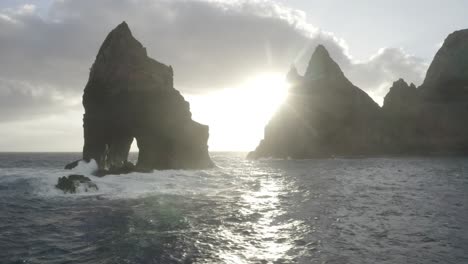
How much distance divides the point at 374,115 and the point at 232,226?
4262 inches

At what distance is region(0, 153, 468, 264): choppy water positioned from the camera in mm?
13836

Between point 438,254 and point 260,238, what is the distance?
704 centimetres

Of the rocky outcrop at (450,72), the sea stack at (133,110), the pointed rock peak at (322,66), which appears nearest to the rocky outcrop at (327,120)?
the pointed rock peak at (322,66)

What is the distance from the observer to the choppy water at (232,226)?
545 inches

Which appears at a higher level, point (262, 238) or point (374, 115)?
point (374, 115)

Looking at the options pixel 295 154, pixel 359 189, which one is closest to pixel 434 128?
pixel 295 154

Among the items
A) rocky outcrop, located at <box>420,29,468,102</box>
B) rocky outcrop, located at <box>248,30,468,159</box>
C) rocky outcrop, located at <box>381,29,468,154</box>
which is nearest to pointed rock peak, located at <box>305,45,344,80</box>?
rocky outcrop, located at <box>248,30,468,159</box>

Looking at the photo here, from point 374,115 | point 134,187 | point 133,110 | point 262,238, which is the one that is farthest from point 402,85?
point 262,238

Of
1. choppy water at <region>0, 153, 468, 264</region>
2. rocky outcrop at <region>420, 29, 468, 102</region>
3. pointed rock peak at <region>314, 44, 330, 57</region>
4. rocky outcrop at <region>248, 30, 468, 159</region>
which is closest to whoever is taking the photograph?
choppy water at <region>0, 153, 468, 264</region>

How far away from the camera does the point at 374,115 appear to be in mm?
116625

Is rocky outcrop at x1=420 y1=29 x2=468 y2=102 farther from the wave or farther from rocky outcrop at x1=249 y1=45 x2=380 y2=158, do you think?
the wave

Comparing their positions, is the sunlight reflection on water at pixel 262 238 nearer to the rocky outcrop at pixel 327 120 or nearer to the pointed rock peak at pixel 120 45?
the pointed rock peak at pixel 120 45

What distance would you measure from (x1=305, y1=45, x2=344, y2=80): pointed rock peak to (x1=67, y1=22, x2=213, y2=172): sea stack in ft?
257

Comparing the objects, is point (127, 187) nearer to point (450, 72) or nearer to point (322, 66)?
point (322, 66)
